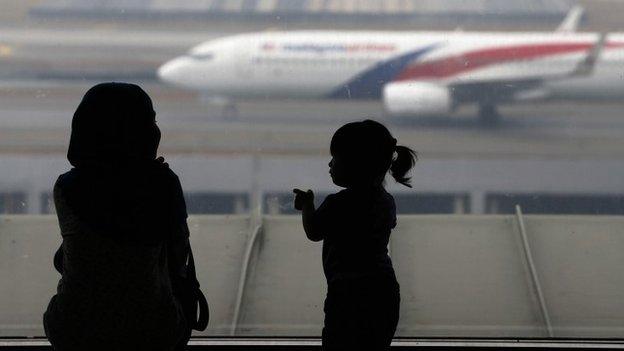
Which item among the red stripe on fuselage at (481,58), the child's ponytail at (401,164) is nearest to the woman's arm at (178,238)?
the child's ponytail at (401,164)

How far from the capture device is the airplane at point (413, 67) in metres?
11.0

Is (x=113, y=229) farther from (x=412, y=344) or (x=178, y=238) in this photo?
(x=412, y=344)

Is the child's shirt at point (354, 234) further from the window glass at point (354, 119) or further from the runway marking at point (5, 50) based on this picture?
the runway marking at point (5, 50)

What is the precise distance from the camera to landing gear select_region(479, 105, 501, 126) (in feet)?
35.5

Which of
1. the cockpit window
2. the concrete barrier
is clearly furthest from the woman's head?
the cockpit window

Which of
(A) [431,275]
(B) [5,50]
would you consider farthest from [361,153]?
(B) [5,50]

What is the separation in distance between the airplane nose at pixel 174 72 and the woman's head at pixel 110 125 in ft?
39.6

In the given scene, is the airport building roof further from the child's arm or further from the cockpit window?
the child's arm

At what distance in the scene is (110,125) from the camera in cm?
112

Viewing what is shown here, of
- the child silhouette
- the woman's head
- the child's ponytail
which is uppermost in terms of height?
the woman's head

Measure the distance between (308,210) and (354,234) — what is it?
0.09m

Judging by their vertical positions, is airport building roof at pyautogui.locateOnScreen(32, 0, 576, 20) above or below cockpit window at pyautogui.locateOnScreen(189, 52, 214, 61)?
above

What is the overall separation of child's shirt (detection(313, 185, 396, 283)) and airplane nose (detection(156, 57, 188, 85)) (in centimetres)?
1182

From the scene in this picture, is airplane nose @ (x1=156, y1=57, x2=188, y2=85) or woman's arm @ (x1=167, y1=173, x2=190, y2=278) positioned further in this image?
airplane nose @ (x1=156, y1=57, x2=188, y2=85)
